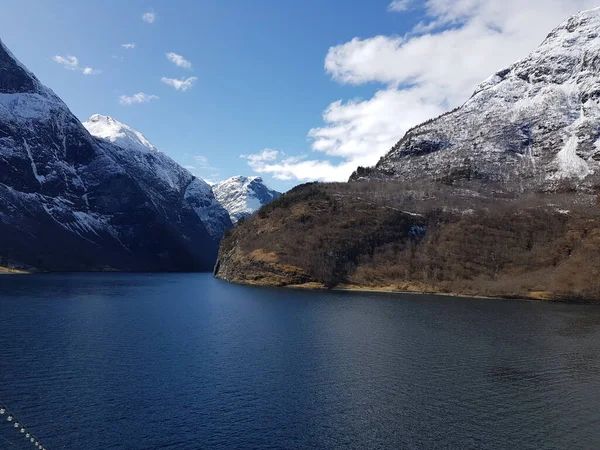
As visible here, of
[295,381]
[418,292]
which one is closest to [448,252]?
[418,292]

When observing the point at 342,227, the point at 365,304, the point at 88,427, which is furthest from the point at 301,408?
the point at 342,227

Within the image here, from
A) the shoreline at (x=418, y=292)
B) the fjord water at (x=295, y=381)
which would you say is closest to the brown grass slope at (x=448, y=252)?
the shoreline at (x=418, y=292)

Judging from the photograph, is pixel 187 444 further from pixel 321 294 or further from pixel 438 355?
pixel 321 294

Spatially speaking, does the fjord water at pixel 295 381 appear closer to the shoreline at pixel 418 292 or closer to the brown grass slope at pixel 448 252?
the shoreline at pixel 418 292

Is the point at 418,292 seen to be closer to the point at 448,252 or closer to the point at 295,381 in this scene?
the point at 448,252

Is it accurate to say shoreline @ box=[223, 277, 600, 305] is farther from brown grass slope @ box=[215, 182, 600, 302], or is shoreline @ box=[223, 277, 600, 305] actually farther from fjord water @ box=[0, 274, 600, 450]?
fjord water @ box=[0, 274, 600, 450]

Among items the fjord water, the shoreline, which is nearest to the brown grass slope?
the shoreline
